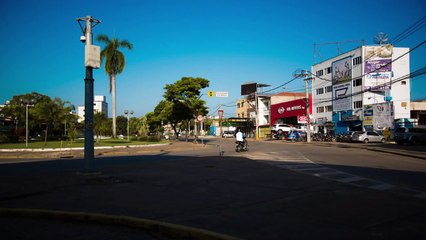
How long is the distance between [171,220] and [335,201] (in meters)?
3.91

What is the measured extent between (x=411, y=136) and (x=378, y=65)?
58.5 feet

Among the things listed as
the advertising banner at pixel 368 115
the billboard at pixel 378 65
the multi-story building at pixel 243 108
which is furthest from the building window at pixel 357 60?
the multi-story building at pixel 243 108

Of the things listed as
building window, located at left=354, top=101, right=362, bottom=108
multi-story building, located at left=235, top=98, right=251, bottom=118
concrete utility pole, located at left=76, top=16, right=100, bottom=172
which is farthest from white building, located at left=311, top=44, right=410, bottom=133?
concrete utility pole, located at left=76, top=16, right=100, bottom=172

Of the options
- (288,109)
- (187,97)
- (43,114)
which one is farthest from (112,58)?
(288,109)

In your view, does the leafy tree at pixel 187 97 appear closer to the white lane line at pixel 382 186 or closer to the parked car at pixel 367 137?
the parked car at pixel 367 137

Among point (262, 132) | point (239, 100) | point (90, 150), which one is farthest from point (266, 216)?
point (239, 100)

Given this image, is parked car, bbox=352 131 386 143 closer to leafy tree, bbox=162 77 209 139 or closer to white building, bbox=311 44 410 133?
white building, bbox=311 44 410 133

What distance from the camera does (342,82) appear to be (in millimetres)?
52750

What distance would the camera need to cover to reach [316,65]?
201 feet

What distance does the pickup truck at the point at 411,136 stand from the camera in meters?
32.6

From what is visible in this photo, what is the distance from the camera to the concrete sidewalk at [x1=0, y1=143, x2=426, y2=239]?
5.30 m

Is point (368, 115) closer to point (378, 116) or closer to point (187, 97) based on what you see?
point (378, 116)

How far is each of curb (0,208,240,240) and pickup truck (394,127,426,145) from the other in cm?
3412

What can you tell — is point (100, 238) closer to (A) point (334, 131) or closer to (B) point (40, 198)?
(B) point (40, 198)
